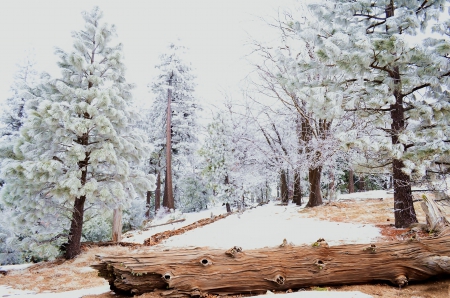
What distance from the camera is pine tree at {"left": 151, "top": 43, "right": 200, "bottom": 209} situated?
19453mm

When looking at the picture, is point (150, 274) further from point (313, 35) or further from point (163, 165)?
point (163, 165)

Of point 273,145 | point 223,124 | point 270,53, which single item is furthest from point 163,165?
point 270,53

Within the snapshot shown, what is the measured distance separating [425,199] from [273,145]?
7.82 meters

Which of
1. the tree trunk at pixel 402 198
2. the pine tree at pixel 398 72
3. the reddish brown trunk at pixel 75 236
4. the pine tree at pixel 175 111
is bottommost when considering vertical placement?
the reddish brown trunk at pixel 75 236

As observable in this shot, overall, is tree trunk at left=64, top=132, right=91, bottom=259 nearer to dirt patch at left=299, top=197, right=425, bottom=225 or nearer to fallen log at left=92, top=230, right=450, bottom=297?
fallen log at left=92, top=230, right=450, bottom=297

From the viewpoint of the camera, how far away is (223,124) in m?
15.6

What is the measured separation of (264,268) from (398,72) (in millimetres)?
4970

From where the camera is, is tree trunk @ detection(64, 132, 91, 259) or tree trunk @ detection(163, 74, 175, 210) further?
tree trunk @ detection(163, 74, 175, 210)

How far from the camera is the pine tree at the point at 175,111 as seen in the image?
19.5 m

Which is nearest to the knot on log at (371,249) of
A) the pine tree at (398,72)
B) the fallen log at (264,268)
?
the fallen log at (264,268)

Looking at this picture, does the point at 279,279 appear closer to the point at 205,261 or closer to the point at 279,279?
the point at 279,279

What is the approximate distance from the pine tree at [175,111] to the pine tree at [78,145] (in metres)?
10.8

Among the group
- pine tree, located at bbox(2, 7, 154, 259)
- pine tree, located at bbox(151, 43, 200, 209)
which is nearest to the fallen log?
pine tree, located at bbox(2, 7, 154, 259)

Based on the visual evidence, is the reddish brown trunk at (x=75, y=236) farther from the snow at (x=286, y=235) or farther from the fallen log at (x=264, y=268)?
the fallen log at (x=264, y=268)
